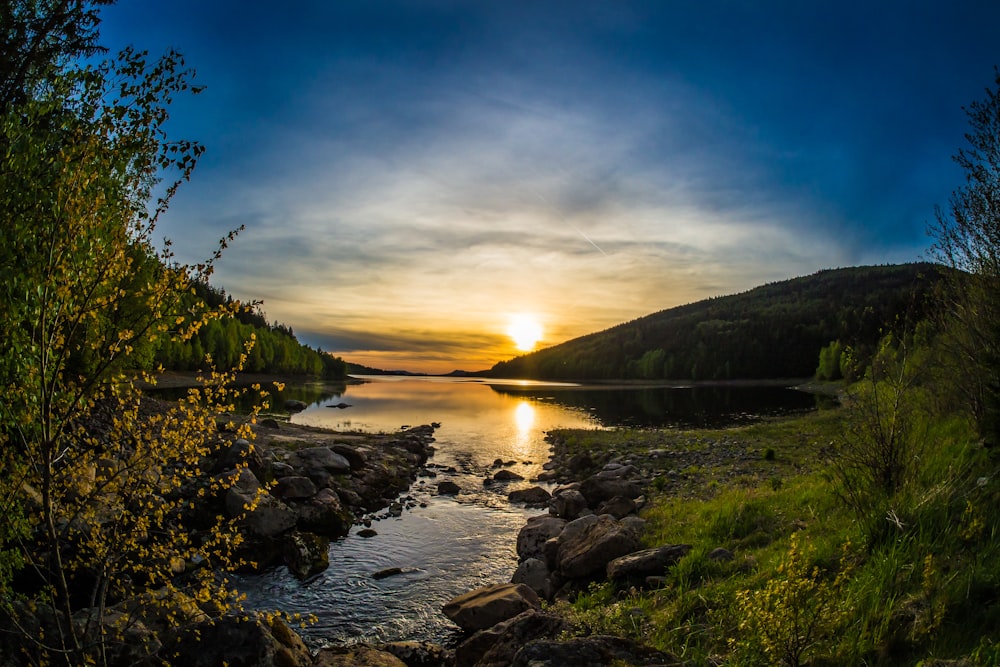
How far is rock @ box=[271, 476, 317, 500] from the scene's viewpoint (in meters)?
20.0

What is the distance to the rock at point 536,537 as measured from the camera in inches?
622

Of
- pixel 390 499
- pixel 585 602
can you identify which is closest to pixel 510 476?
pixel 390 499

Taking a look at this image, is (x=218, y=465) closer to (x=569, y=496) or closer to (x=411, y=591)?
(x=411, y=591)

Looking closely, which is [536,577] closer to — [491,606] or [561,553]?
[561,553]

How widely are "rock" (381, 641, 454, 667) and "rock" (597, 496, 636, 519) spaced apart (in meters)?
8.82

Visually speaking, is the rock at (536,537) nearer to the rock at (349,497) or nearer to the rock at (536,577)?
the rock at (536,577)

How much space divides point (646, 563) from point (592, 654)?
582cm

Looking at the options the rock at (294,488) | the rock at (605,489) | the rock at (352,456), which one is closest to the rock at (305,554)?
the rock at (294,488)

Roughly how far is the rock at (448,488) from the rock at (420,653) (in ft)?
45.4

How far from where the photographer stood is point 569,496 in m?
19.4

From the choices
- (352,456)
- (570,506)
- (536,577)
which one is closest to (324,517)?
(352,456)

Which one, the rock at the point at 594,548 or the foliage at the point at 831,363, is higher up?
the foliage at the point at 831,363

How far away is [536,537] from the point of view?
1627cm

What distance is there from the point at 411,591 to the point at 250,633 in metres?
6.27
